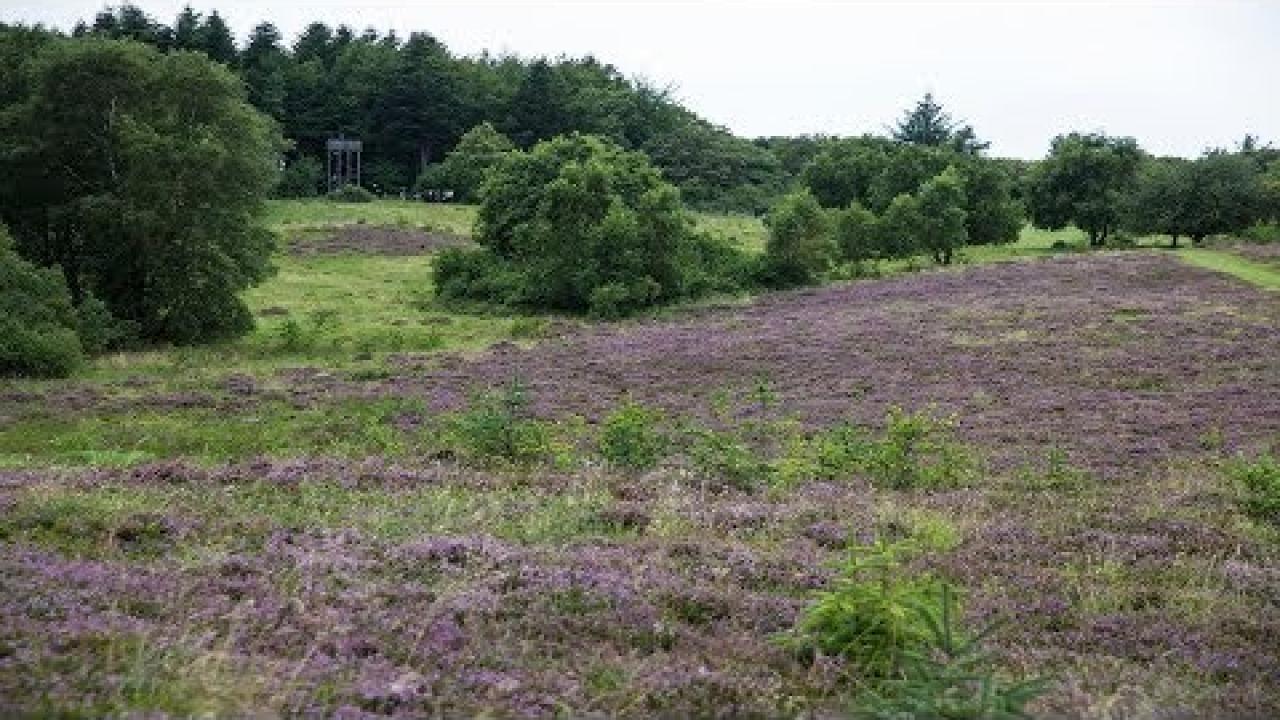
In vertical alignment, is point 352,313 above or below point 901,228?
below

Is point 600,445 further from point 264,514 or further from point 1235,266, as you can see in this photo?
point 1235,266

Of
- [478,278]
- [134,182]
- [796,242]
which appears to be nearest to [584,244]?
[478,278]

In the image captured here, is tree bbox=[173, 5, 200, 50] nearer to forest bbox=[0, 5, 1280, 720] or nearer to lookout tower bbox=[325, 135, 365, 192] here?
lookout tower bbox=[325, 135, 365, 192]

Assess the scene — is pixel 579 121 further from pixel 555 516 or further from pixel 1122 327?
pixel 555 516

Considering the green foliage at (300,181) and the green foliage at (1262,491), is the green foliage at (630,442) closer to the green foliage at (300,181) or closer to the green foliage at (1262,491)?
the green foliage at (1262,491)

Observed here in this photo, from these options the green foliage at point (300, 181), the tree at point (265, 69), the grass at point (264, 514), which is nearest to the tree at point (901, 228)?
the green foliage at point (300, 181)

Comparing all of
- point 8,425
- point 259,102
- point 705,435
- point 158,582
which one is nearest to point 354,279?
point 8,425

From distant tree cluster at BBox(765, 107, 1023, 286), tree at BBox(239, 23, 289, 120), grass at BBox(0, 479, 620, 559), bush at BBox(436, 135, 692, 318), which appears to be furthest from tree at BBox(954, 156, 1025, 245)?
grass at BBox(0, 479, 620, 559)

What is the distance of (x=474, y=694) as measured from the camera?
6312 mm

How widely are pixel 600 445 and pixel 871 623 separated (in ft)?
36.3

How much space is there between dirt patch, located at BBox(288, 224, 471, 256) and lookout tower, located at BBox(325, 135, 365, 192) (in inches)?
1207

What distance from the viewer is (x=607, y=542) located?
1022 cm

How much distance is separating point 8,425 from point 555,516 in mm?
17891

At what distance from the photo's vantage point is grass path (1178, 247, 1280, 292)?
168 feet
